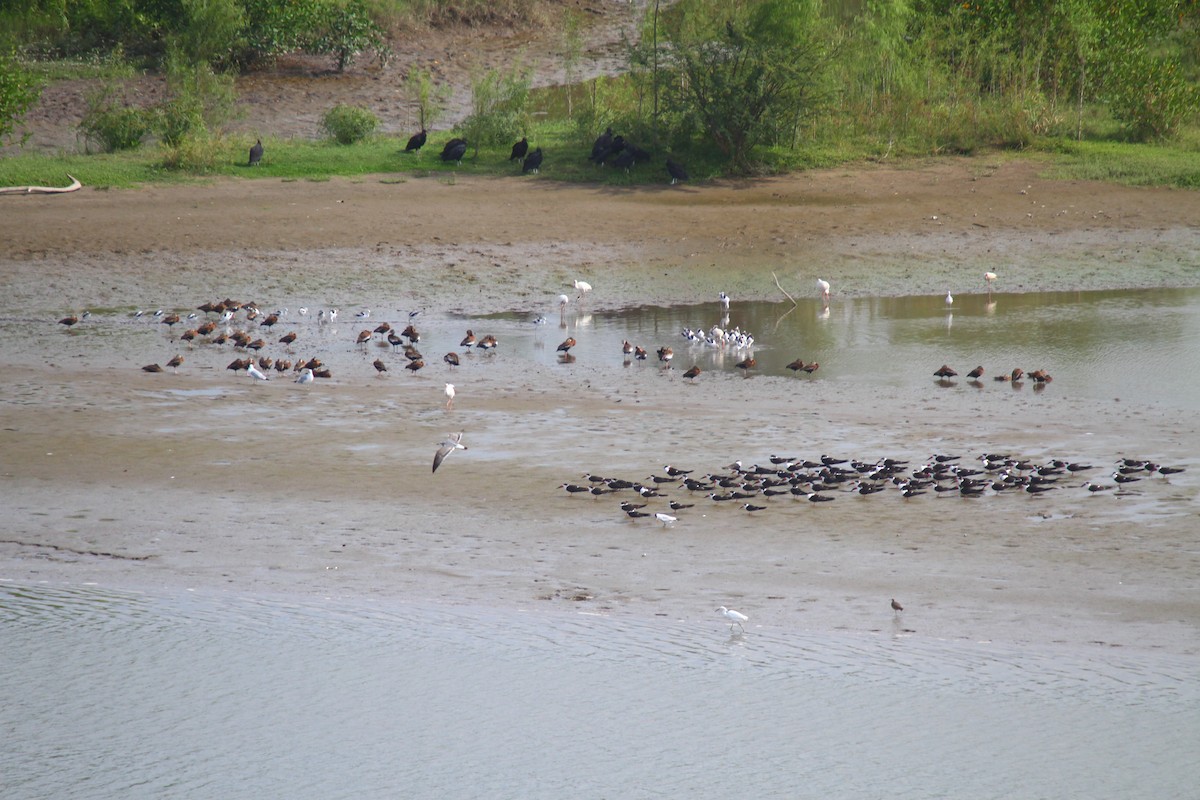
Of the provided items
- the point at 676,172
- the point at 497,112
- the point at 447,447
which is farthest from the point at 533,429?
the point at 497,112

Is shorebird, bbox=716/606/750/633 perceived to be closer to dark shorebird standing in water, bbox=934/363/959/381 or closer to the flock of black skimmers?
the flock of black skimmers

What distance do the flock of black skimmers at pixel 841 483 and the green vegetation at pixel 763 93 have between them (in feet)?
42.4

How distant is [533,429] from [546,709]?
13.9ft

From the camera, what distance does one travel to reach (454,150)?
21797 mm

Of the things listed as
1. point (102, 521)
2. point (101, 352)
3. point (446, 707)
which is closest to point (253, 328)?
point (101, 352)

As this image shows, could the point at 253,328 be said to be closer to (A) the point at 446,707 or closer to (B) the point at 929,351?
(B) the point at 929,351

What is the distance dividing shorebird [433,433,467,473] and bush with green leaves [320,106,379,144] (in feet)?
45.5

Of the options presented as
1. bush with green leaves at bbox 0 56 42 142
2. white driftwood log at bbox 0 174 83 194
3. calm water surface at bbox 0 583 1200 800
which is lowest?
calm water surface at bbox 0 583 1200 800

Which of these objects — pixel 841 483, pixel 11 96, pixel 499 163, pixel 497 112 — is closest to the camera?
pixel 841 483

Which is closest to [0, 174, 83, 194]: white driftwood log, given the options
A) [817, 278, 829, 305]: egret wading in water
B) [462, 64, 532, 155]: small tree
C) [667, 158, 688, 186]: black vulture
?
[462, 64, 532, 155]: small tree

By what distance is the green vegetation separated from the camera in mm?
21562

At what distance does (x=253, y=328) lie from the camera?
14.7 m

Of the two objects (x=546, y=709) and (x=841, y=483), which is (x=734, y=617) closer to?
(x=546, y=709)

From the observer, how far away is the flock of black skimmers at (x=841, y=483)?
876 centimetres
